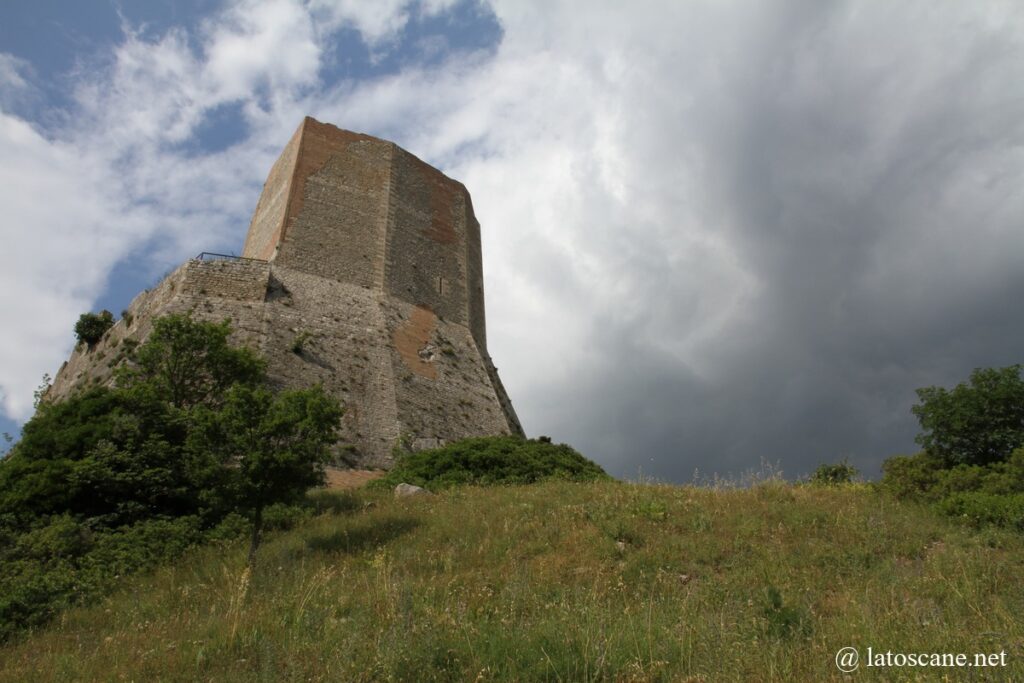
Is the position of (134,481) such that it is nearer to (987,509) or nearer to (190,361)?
(190,361)

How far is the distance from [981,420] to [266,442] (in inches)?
469

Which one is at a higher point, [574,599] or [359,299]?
[359,299]

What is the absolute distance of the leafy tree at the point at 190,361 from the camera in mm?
15977

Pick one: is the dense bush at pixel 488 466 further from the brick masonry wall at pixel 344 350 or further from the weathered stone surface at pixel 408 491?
the brick masonry wall at pixel 344 350

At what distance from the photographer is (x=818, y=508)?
9.40 metres

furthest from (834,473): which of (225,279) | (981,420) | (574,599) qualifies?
(225,279)

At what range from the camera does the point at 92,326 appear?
79.3 feet

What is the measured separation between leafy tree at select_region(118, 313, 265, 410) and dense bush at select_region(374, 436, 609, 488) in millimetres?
4898

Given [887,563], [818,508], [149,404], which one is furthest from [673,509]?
[149,404]

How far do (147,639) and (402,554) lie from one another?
2.89 m

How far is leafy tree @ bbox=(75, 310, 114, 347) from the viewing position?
78.9ft

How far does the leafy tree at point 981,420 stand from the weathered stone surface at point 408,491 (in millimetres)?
9576

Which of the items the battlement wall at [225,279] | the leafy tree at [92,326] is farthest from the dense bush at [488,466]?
the leafy tree at [92,326]

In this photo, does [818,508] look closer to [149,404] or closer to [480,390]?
[149,404]
